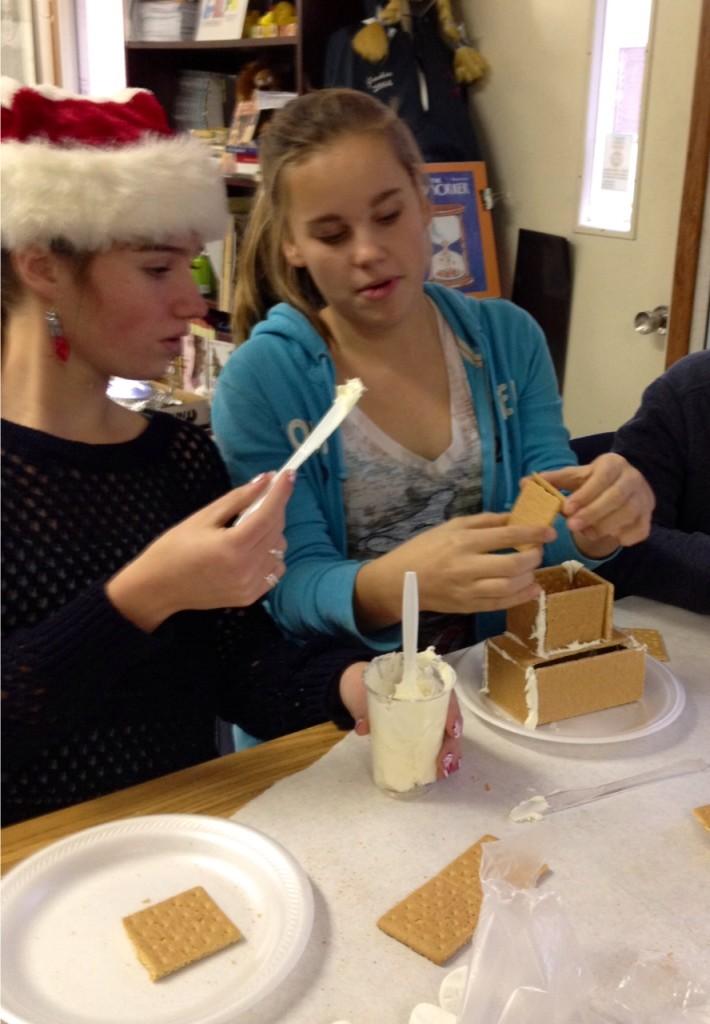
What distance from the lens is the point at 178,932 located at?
2.43ft

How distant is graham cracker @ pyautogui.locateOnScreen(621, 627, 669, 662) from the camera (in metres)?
1.20

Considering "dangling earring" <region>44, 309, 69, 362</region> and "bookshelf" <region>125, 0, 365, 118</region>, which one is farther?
"bookshelf" <region>125, 0, 365, 118</region>

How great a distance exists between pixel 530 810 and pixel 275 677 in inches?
14.0

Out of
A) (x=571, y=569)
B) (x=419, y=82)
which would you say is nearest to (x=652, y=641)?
(x=571, y=569)

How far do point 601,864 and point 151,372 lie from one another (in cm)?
72

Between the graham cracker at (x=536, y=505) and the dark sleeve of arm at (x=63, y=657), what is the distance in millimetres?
417

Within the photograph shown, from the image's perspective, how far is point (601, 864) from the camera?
0.83 metres

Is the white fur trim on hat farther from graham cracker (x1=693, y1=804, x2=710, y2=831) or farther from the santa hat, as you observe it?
graham cracker (x1=693, y1=804, x2=710, y2=831)

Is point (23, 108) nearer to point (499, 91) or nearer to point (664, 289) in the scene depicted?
point (664, 289)

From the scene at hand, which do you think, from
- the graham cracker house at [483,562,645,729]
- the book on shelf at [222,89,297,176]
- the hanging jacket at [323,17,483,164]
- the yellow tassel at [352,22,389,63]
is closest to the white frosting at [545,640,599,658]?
the graham cracker house at [483,562,645,729]

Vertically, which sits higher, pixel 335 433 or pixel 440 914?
pixel 335 433

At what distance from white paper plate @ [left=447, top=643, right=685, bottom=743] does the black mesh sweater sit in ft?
0.52

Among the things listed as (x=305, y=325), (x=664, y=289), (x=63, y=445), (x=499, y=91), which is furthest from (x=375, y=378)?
(x=499, y=91)

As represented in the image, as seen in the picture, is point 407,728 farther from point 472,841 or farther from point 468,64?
point 468,64
